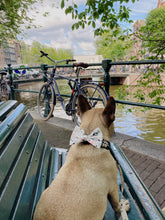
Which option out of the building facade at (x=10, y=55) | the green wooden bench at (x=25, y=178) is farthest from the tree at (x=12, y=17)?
the building facade at (x=10, y=55)

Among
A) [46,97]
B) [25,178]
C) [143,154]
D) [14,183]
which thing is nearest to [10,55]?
[46,97]

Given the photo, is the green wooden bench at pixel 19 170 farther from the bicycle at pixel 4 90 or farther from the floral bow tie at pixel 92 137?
the bicycle at pixel 4 90

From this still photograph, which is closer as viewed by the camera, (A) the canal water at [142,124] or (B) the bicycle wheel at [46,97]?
(B) the bicycle wheel at [46,97]

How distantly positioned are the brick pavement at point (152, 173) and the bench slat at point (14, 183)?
5.25ft

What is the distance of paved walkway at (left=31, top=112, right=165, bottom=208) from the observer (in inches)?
85.0

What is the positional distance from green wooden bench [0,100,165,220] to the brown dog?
123 mm

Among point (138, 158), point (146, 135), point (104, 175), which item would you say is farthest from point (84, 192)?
point (146, 135)

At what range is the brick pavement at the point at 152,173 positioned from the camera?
203 cm

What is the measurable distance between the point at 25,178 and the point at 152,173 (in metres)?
1.93

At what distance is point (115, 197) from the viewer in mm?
1289

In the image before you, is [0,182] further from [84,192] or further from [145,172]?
[145,172]

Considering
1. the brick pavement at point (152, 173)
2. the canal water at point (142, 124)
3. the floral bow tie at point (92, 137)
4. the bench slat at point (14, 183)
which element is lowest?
the canal water at point (142, 124)

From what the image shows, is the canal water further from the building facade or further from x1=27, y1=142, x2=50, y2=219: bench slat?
the building facade

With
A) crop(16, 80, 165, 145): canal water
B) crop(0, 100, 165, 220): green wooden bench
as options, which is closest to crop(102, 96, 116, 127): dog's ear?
crop(0, 100, 165, 220): green wooden bench
